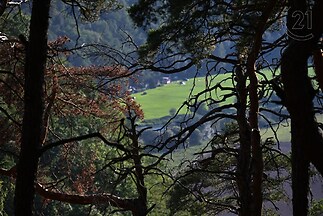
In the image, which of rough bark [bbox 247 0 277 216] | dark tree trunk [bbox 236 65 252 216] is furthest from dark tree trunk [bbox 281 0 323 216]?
dark tree trunk [bbox 236 65 252 216]

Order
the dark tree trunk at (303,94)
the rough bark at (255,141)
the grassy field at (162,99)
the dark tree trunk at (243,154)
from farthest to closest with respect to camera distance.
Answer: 1. the grassy field at (162,99)
2. the dark tree trunk at (243,154)
3. the rough bark at (255,141)
4. the dark tree trunk at (303,94)

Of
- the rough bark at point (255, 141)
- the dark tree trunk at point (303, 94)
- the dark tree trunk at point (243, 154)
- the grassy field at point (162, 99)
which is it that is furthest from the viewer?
the grassy field at point (162, 99)

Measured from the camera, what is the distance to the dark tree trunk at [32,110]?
3545 mm

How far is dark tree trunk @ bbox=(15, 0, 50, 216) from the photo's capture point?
3.54 metres

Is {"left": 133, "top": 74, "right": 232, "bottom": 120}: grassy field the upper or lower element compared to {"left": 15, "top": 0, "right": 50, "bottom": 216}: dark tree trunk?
upper

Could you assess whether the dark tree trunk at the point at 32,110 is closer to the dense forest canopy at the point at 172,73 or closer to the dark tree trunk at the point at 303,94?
the dense forest canopy at the point at 172,73

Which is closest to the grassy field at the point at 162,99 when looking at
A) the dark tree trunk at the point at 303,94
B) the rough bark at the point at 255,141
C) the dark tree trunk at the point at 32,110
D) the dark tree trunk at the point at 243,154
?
the dark tree trunk at the point at 243,154

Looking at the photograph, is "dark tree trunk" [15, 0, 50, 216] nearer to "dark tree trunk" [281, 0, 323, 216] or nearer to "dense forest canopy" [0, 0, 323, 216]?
"dense forest canopy" [0, 0, 323, 216]

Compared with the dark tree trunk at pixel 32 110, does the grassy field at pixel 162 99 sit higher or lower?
higher

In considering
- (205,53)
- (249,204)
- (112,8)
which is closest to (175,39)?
(205,53)

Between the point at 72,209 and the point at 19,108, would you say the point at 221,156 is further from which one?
the point at 72,209

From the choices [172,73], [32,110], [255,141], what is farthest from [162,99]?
[32,110]

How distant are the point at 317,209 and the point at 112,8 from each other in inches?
289

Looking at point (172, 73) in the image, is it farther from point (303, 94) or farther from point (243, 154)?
point (303, 94)
